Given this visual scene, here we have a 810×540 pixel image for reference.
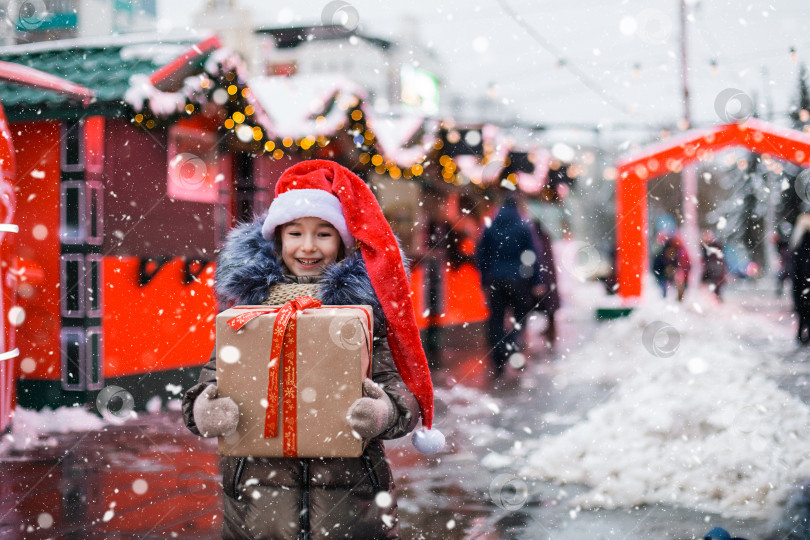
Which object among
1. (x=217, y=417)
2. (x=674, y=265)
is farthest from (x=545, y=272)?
(x=674, y=265)

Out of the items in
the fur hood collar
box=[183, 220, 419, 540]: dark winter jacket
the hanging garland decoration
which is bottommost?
box=[183, 220, 419, 540]: dark winter jacket

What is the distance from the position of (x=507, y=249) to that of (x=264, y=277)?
20.0 ft

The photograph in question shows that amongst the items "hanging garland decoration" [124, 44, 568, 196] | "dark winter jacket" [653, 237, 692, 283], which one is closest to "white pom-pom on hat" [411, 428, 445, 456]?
"hanging garland decoration" [124, 44, 568, 196]

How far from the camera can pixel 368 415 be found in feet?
7.22

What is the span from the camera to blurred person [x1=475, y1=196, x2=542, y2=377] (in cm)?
850

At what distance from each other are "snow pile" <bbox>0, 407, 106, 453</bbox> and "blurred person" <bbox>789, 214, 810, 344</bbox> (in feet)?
29.7

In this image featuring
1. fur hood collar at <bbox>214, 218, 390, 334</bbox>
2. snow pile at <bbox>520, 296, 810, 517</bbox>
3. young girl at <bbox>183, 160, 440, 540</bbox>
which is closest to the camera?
young girl at <bbox>183, 160, 440, 540</bbox>

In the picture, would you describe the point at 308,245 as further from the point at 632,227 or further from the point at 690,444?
the point at 632,227

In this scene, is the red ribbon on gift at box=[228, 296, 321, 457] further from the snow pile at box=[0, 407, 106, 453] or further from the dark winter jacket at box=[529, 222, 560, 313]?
the dark winter jacket at box=[529, 222, 560, 313]

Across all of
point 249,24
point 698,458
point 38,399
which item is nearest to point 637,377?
point 698,458

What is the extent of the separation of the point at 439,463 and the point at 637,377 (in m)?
1.84

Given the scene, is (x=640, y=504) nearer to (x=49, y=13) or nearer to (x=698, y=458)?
(x=698, y=458)

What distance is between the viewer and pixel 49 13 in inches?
300

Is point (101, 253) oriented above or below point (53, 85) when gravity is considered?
below
